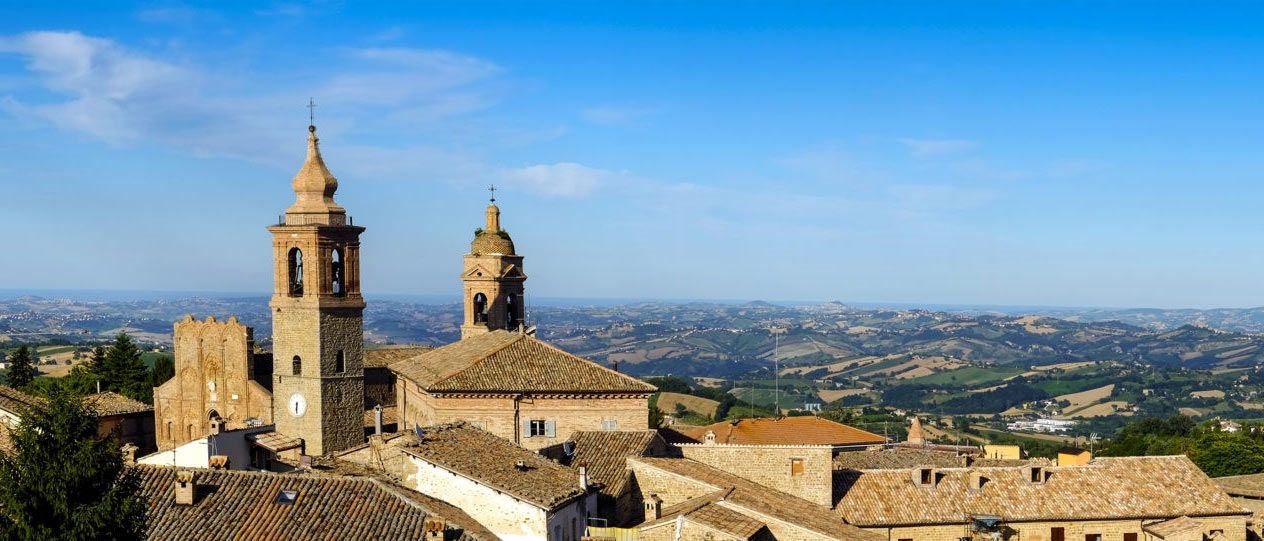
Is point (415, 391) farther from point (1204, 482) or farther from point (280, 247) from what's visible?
point (1204, 482)

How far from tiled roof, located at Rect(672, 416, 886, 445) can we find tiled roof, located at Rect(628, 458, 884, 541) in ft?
77.9

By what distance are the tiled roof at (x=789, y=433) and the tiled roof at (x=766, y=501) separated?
2376 centimetres

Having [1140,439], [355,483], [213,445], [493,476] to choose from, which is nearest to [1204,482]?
[493,476]

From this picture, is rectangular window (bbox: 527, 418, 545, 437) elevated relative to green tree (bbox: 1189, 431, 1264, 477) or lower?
elevated

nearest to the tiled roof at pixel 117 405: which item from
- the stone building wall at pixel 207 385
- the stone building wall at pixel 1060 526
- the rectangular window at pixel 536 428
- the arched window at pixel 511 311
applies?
the stone building wall at pixel 207 385

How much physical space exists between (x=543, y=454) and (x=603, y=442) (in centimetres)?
253

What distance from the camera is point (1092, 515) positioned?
36312mm

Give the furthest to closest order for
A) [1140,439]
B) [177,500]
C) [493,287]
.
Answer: [1140,439], [493,287], [177,500]

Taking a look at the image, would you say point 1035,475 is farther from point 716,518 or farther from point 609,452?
point 716,518

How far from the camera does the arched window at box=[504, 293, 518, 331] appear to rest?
2391 inches

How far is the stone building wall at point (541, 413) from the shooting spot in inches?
1522

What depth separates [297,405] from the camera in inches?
1770

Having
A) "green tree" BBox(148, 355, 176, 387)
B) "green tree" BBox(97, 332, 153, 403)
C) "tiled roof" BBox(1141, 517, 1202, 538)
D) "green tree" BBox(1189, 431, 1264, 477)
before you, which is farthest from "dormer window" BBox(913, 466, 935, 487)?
"green tree" BBox(97, 332, 153, 403)

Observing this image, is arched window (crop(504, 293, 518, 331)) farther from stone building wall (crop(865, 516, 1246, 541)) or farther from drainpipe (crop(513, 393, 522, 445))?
stone building wall (crop(865, 516, 1246, 541))
